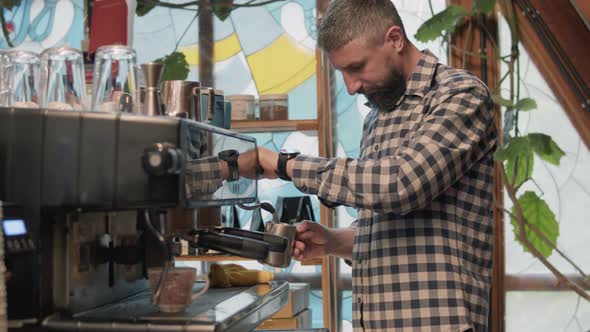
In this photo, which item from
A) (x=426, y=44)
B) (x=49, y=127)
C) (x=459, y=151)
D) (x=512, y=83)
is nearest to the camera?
(x=49, y=127)

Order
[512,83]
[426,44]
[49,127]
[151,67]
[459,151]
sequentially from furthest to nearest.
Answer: [426,44]
[512,83]
[459,151]
[151,67]
[49,127]

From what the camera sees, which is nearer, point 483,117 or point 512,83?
point 483,117

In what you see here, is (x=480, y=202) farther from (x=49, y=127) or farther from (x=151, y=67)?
(x=49, y=127)

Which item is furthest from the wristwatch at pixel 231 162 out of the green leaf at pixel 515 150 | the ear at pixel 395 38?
the green leaf at pixel 515 150

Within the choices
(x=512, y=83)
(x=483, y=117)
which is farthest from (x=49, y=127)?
(x=512, y=83)

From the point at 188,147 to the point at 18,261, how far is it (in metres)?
0.33

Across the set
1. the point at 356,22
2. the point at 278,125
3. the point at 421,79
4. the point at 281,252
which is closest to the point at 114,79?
the point at 281,252

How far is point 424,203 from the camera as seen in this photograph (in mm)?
1591

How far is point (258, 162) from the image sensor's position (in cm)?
164

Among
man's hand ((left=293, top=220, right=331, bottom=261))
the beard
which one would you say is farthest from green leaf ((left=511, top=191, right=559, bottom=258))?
the beard

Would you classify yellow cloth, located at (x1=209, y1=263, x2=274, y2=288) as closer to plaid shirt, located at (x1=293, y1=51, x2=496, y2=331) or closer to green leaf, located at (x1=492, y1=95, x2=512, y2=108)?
plaid shirt, located at (x1=293, y1=51, x2=496, y2=331)

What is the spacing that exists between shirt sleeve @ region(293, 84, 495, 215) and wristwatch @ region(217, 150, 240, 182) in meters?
0.13

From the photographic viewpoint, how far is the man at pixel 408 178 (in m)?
1.59

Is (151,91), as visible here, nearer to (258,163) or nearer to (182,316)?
(258,163)
